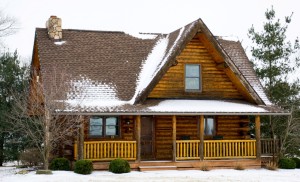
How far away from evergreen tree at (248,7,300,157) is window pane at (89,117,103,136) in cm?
1098

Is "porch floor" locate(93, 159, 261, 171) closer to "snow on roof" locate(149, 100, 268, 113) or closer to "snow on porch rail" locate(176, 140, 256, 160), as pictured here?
"snow on porch rail" locate(176, 140, 256, 160)

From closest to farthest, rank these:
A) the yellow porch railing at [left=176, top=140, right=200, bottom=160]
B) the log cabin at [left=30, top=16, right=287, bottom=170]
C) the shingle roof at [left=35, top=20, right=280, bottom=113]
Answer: the log cabin at [left=30, top=16, right=287, bottom=170]
the shingle roof at [left=35, top=20, right=280, bottom=113]
the yellow porch railing at [left=176, top=140, right=200, bottom=160]

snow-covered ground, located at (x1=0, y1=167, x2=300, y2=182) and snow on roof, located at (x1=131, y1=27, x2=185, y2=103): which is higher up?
snow on roof, located at (x1=131, y1=27, x2=185, y2=103)

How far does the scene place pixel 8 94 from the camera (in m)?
32.9

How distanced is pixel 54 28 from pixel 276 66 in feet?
45.1

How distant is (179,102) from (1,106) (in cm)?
1319

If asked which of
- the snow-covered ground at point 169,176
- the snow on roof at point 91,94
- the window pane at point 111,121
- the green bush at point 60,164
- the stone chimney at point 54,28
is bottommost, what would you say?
the snow-covered ground at point 169,176

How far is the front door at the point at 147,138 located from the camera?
84.5 ft

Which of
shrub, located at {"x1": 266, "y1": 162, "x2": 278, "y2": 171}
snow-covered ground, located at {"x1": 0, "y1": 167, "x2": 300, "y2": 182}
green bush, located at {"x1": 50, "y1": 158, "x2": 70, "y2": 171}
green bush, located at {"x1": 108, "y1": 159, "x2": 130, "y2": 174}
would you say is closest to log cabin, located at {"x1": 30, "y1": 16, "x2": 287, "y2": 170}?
shrub, located at {"x1": 266, "y1": 162, "x2": 278, "y2": 171}

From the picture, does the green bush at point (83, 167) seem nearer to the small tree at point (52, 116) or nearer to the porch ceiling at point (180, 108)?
the small tree at point (52, 116)

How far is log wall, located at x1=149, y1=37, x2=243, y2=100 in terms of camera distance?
25.7m

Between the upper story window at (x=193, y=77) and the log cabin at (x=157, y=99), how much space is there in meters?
0.05

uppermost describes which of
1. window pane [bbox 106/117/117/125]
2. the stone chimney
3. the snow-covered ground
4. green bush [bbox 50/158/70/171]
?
the stone chimney

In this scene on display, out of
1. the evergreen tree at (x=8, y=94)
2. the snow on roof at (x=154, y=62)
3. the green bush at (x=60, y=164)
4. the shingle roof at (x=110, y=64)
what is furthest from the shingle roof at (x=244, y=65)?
the evergreen tree at (x=8, y=94)
